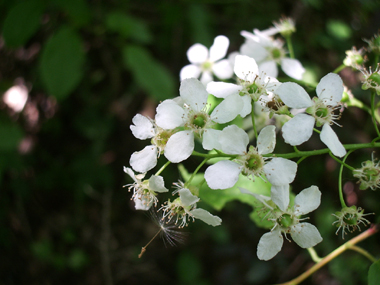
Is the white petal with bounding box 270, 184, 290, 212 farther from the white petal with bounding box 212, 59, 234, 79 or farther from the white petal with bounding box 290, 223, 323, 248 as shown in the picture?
the white petal with bounding box 212, 59, 234, 79

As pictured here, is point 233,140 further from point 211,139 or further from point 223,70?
point 223,70

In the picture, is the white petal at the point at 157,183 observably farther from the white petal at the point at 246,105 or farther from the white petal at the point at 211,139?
the white petal at the point at 246,105

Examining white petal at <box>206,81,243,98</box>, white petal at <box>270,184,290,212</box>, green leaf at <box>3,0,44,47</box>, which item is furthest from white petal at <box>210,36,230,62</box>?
green leaf at <box>3,0,44,47</box>

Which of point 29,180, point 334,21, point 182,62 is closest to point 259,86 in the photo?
point 182,62

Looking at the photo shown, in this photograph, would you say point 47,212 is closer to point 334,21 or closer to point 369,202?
point 369,202

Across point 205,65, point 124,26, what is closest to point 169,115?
point 205,65
